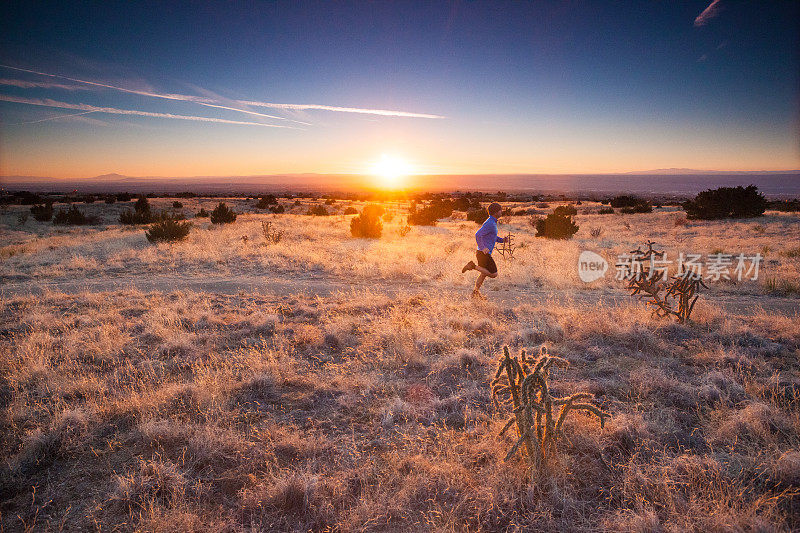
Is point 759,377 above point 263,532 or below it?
above

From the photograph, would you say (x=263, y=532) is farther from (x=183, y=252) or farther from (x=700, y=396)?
(x=183, y=252)

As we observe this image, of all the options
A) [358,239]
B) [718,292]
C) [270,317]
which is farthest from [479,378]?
[358,239]

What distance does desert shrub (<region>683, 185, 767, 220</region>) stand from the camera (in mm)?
26375

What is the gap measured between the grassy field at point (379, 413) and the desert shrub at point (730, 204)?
22.1 m

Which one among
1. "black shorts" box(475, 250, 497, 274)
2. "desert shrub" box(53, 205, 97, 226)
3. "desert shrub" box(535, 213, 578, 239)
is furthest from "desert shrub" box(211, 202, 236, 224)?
"black shorts" box(475, 250, 497, 274)

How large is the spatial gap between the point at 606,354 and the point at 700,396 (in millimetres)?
1372

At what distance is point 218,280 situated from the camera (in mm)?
11523

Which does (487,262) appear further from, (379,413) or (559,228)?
(559,228)

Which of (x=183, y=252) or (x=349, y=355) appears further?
(x=183, y=252)

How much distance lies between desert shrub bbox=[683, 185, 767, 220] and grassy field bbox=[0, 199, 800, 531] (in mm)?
22101

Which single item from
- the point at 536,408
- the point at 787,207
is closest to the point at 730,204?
the point at 787,207

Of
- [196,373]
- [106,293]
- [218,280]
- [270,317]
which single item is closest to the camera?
[196,373]

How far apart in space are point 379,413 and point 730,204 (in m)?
34.3

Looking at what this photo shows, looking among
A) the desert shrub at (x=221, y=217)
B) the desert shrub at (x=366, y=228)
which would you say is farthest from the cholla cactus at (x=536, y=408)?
the desert shrub at (x=221, y=217)
